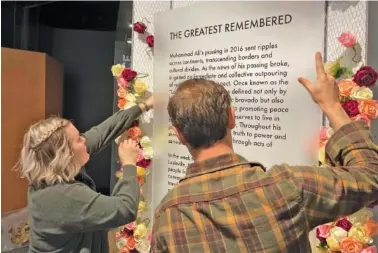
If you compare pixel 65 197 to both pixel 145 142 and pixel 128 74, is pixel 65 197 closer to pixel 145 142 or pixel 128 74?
pixel 145 142

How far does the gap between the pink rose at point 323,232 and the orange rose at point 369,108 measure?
0.44 metres

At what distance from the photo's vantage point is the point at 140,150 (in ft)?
7.81

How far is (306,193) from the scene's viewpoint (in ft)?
3.33

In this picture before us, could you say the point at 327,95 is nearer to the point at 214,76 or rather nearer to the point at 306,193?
the point at 306,193

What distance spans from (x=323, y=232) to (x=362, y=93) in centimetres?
53

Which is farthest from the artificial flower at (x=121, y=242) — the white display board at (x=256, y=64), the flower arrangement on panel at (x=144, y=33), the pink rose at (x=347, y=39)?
the pink rose at (x=347, y=39)

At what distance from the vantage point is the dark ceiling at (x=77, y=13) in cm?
362

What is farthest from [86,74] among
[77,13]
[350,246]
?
[350,246]

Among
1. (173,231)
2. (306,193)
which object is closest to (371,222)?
(306,193)

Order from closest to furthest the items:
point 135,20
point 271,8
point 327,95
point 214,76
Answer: point 327,95
point 271,8
point 214,76
point 135,20

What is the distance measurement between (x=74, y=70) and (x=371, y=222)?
9.38 feet

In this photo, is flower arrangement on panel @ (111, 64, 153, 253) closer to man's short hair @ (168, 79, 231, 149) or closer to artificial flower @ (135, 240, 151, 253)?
artificial flower @ (135, 240, 151, 253)

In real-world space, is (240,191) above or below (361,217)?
above

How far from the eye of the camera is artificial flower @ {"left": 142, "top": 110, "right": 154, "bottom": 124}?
239 centimetres
